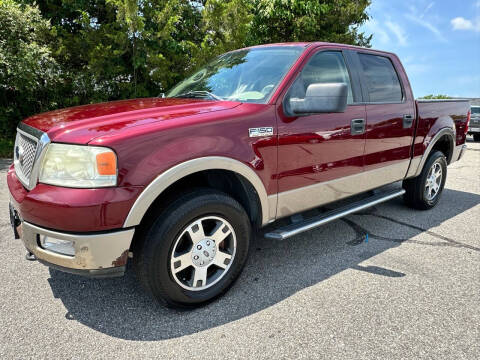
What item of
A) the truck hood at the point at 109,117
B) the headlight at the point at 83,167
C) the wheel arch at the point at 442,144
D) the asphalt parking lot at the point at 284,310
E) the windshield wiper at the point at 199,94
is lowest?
the asphalt parking lot at the point at 284,310

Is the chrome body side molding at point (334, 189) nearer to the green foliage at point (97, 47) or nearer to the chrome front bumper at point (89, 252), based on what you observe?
the chrome front bumper at point (89, 252)

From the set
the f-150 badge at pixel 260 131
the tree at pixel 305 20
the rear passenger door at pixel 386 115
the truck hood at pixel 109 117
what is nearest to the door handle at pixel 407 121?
the rear passenger door at pixel 386 115

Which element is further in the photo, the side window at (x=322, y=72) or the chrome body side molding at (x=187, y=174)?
the side window at (x=322, y=72)

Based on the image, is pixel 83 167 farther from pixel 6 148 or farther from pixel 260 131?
pixel 6 148

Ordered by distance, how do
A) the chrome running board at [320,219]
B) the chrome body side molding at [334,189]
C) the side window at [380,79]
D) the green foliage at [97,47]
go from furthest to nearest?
the green foliage at [97,47], the side window at [380,79], the chrome body side molding at [334,189], the chrome running board at [320,219]

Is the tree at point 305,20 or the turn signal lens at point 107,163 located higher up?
the tree at point 305,20

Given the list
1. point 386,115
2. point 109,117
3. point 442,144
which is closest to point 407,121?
point 386,115

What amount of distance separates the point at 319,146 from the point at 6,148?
338 inches

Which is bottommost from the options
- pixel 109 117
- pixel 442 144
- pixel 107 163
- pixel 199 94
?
pixel 442 144

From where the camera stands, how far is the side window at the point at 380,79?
358 centimetres

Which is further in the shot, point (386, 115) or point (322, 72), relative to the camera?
point (386, 115)

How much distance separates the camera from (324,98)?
2.55 metres

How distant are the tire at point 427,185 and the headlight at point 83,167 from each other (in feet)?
12.5

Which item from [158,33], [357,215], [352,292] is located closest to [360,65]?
[357,215]
